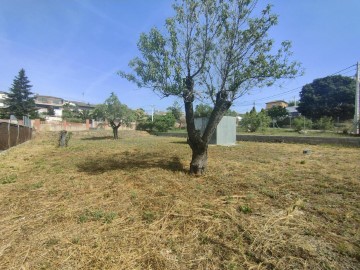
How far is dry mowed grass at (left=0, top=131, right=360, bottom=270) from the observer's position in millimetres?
2229

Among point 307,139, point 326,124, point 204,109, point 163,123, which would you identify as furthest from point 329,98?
point 204,109

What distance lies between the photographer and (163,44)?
17.5ft

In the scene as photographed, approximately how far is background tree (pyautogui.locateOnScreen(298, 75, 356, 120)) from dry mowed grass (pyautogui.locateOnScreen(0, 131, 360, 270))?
124 ft

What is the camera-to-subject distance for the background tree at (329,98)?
116 ft

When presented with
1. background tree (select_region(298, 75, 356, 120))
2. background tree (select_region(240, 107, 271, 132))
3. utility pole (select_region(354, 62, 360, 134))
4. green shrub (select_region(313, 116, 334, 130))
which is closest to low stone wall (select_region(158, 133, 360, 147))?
utility pole (select_region(354, 62, 360, 134))

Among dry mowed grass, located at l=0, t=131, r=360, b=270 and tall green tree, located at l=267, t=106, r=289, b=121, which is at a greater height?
tall green tree, located at l=267, t=106, r=289, b=121

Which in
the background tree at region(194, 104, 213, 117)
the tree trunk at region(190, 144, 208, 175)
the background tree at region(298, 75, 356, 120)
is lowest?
the tree trunk at region(190, 144, 208, 175)

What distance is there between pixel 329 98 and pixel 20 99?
182ft

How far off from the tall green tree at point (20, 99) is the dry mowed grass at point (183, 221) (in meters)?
46.3

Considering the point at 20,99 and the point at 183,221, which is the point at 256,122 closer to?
the point at 183,221

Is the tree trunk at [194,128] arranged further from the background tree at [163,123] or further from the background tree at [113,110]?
the background tree at [163,123]

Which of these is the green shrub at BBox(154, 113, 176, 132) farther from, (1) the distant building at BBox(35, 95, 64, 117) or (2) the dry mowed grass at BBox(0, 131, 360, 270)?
(1) the distant building at BBox(35, 95, 64, 117)

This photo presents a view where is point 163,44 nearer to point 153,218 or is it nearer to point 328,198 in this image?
point 153,218

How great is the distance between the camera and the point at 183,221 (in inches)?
119
